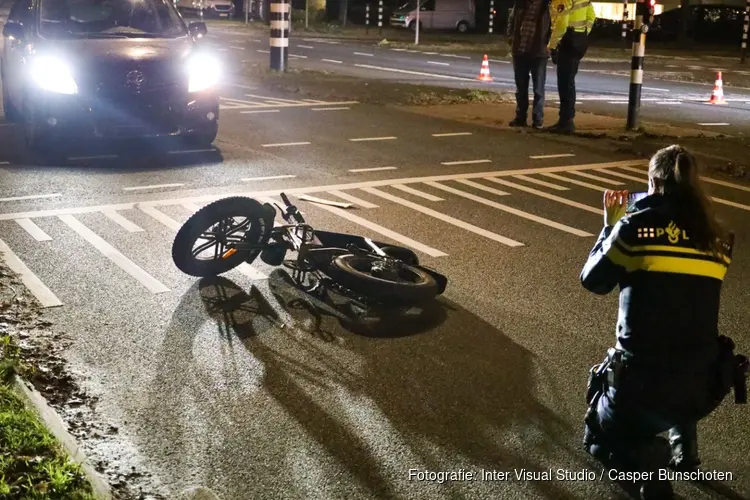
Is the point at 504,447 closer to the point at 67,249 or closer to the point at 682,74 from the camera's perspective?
the point at 67,249

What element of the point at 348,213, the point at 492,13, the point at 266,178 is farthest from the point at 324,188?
the point at 492,13

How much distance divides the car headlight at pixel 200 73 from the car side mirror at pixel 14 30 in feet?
6.91

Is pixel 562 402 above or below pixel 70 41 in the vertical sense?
below

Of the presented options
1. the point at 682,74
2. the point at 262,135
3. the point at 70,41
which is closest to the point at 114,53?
the point at 70,41

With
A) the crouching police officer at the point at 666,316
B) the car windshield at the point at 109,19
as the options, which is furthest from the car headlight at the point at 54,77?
the crouching police officer at the point at 666,316

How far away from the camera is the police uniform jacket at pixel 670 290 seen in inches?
169

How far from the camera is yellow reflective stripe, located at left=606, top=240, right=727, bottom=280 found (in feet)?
14.1

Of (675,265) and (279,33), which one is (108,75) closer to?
(675,265)

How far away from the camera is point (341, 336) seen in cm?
634

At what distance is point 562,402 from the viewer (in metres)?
5.42

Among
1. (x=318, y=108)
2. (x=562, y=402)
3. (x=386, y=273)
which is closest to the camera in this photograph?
(x=562, y=402)

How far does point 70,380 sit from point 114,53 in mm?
6928

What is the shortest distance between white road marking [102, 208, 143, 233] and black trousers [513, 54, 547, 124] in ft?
24.9

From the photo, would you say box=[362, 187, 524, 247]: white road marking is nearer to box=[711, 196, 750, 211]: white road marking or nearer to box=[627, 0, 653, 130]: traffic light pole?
box=[711, 196, 750, 211]: white road marking
